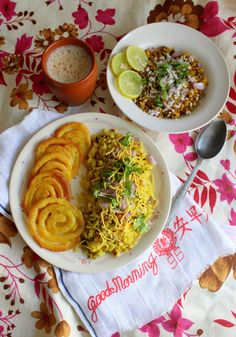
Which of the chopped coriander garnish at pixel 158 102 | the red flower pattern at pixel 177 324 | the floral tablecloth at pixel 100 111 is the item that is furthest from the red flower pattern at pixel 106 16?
the red flower pattern at pixel 177 324

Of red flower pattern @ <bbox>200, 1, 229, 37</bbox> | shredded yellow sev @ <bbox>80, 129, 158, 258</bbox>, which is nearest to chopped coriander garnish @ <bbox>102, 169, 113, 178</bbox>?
Answer: shredded yellow sev @ <bbox>80, 129, 158, 258</bbox>

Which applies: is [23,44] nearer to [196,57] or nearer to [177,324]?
[196,57]

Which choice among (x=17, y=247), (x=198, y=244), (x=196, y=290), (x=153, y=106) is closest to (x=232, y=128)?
(x=153, y=106)

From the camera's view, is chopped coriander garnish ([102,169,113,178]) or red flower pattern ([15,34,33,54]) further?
red flower pattern ([15,34,33,54])

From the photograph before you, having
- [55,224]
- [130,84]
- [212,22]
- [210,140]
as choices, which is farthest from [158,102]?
[55,224]

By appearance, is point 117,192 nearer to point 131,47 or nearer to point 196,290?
point 196,290

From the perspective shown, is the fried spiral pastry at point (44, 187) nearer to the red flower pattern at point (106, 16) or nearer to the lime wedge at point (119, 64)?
the lime wedge at point (119, 64)

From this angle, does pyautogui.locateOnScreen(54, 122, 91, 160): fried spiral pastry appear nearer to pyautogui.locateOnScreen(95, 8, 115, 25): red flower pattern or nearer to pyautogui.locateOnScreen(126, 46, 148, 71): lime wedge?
pyautogui.locateOnScreen(126, 46, 148, 71): lime wedge
